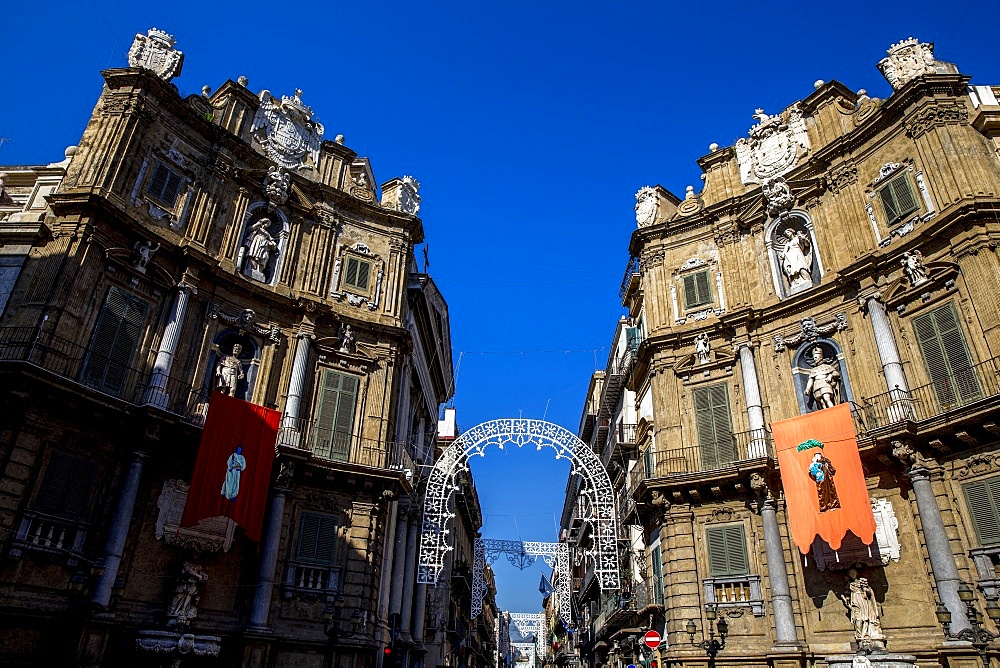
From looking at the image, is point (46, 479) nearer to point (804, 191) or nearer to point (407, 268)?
point (407, 268)

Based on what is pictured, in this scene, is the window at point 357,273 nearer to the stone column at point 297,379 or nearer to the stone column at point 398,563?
the stone column at point 297,379

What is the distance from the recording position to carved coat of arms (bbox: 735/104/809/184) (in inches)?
946

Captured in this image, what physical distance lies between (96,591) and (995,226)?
2491cm

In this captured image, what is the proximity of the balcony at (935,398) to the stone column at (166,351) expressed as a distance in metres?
20.0

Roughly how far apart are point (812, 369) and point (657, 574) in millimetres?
A: 8871

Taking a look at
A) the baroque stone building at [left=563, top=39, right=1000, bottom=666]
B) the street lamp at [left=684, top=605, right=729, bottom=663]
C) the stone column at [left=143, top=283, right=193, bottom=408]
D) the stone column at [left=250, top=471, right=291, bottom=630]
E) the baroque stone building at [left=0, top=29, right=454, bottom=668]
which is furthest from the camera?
the street lamp at [left=684, top=605, right=729, bottom=663]

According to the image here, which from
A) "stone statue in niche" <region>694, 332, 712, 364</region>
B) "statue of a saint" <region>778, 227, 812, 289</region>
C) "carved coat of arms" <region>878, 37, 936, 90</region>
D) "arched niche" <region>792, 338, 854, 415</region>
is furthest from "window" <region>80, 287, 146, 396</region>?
"carved coat of arms" <region>878, 37, 936, 90</region>

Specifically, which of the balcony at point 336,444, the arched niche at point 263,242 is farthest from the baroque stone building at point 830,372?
the arched niche at point 263,242

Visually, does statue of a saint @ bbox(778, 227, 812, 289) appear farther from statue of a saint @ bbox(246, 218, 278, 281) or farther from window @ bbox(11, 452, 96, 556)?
window @ bbox(11, 452, 96, 556)

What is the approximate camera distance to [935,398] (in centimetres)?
1734

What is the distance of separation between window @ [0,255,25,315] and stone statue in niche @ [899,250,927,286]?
24.8 meters

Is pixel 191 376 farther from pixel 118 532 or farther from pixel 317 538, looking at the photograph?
pixel 317 538

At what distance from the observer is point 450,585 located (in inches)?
1563

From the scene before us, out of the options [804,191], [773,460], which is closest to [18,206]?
Result: [773,460]
